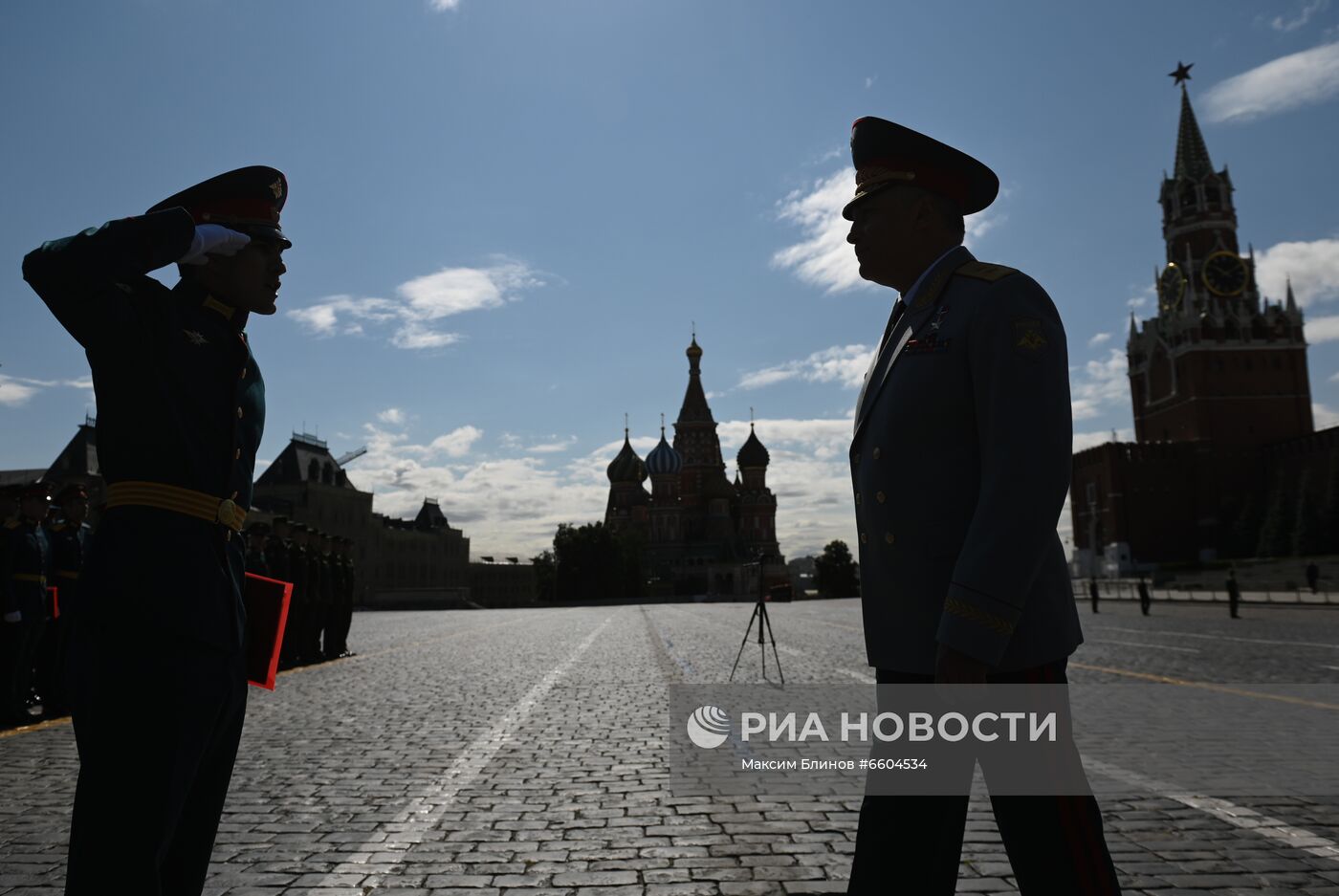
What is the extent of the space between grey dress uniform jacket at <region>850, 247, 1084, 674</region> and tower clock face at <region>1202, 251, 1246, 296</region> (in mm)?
104369

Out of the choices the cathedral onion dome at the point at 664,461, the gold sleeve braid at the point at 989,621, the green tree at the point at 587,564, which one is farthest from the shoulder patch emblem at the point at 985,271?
the cathedral onion dome at the point at 664,461

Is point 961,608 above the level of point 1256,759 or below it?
above

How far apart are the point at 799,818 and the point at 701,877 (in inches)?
44.4

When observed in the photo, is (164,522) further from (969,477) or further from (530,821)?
(530,821)

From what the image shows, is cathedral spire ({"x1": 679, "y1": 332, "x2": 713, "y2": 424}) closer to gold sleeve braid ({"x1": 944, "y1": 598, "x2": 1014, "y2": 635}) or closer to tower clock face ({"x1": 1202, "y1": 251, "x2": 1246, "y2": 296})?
tower clock face ({"x1": 1202, "y1": 251, "x2": 1246, "y2": 296})

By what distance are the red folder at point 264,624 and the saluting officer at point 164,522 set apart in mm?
169

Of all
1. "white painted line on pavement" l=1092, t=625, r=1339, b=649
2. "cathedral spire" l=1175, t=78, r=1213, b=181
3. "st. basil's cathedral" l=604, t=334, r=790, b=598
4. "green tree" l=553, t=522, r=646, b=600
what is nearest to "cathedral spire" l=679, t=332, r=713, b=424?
"st. basil's cathedral" l=604, t=334, r=790, b=598

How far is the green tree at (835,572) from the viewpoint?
358 feet

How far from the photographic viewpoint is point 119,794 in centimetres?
225

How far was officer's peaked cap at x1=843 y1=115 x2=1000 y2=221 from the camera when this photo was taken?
2633 mm

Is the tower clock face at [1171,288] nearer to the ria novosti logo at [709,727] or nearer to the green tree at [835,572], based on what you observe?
the green tree at [835,572]

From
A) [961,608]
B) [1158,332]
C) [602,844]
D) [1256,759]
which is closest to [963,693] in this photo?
[961,608]

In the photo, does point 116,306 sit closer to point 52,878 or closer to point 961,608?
point 961,608

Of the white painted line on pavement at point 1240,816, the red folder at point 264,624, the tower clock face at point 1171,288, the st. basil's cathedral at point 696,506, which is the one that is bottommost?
the white painted line on pavement at point 1240,816
